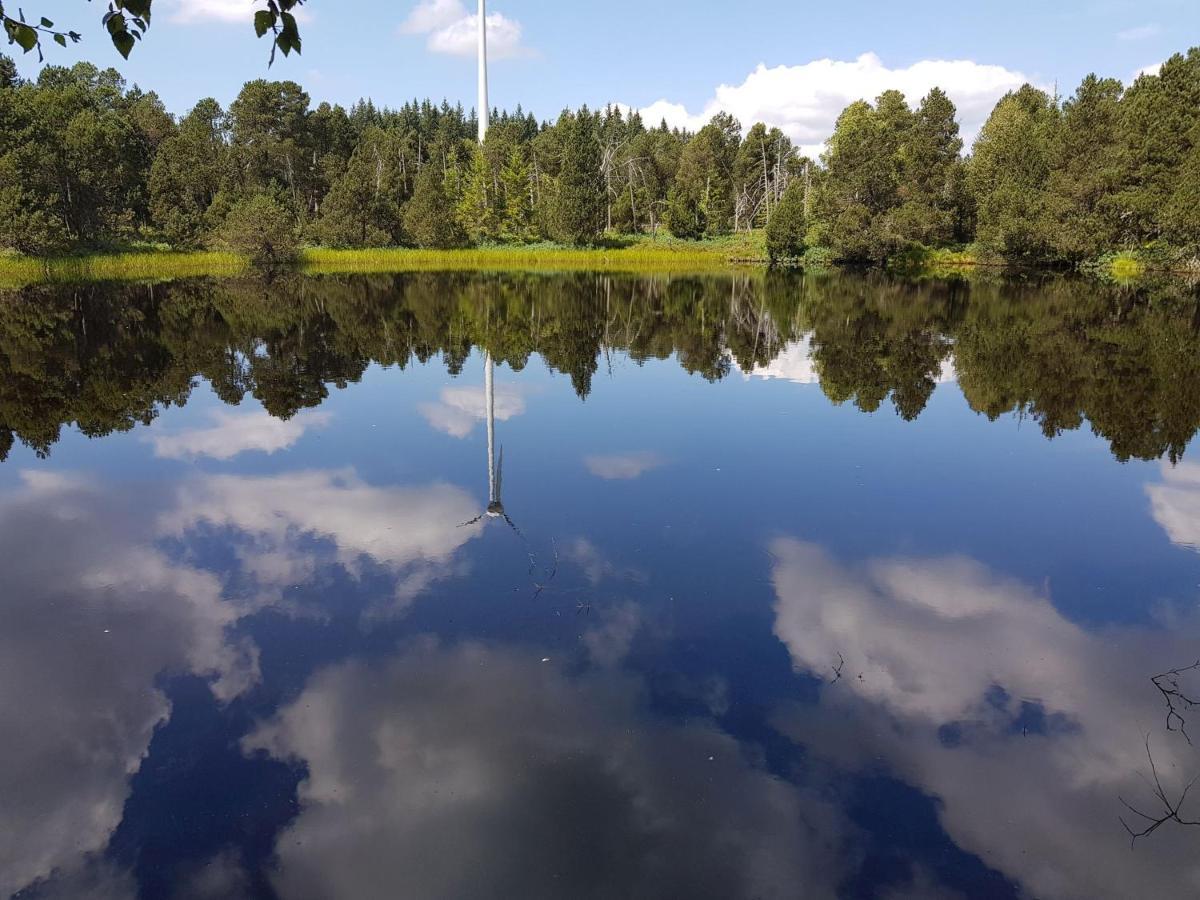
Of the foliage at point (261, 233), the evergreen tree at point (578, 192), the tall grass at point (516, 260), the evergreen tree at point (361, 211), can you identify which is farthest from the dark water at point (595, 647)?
the evergreen tree at point (578, 192)

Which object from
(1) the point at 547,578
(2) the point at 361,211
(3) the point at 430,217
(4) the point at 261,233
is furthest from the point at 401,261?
(1) the point at 547,578

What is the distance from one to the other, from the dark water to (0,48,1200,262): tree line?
4663 centimetres

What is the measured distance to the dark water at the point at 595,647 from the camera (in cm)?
462

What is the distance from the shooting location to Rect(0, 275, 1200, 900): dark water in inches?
182

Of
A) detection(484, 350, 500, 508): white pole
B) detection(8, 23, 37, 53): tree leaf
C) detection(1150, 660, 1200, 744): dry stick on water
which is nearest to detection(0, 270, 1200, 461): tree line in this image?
detection(484, 350, 500, 508): white pole

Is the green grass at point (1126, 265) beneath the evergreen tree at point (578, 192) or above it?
beneath

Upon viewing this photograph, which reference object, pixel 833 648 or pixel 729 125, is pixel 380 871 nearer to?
pixel 833 648

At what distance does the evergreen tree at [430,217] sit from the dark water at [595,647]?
179ft

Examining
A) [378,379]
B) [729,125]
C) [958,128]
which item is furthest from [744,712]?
[729,125]

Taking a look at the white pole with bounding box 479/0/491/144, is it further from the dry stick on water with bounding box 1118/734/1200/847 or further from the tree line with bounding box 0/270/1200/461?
the dry stick on water with bounding box 1118/734/1200/847

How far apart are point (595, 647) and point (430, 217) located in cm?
6694

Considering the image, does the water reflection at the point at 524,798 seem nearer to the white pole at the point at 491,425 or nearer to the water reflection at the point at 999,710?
the water reflection at the point at 999,710

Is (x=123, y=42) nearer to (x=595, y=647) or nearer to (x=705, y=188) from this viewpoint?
(x=595, y=647)

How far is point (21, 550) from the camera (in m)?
8.94
